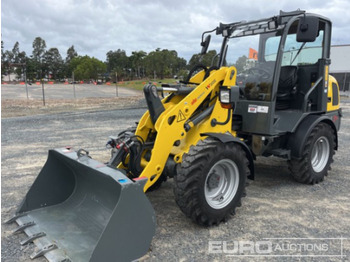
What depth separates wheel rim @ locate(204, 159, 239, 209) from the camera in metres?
3.62

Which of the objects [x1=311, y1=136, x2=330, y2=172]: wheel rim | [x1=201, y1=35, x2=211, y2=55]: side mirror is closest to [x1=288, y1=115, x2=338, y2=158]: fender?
[x1=311, y1=136, x2=330, y2=172]: wheel rim

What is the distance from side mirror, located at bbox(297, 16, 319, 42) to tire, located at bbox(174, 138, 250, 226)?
177cm

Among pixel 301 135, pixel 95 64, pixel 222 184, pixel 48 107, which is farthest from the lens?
pixel 95 64

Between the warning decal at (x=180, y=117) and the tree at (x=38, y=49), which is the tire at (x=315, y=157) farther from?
the tree at (x=38, y=49)

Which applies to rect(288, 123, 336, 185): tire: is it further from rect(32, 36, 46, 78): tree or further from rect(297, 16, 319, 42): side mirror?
rect(32, 36, 46, 78): tree

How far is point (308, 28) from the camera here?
4039 millimetres

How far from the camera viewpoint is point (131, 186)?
9.14ft

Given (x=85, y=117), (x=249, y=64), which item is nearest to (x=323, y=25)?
(x=249, y=64)

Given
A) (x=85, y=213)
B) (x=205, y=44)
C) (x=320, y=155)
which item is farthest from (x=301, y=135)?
(x=85, y=213)

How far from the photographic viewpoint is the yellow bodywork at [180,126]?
3449 mm

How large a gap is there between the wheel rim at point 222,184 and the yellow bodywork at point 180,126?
17.0 inches

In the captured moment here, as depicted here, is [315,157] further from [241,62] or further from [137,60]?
[137,60]

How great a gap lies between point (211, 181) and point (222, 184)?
237mm

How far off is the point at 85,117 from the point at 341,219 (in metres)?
10.2
